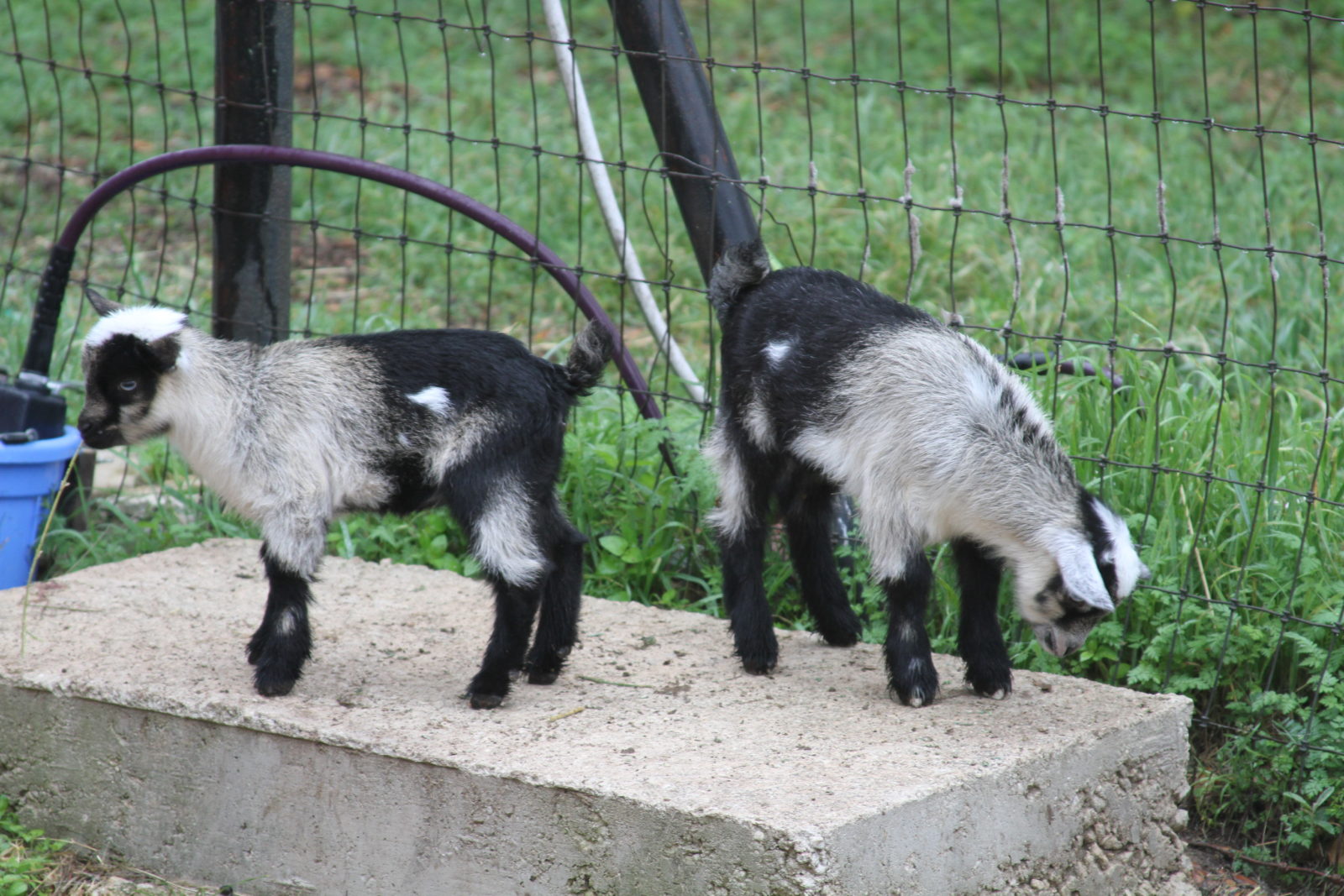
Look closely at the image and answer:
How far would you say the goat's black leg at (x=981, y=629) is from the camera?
407 cm

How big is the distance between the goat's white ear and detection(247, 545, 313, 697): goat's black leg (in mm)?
1988

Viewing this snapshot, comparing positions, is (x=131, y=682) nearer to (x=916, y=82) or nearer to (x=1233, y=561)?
(x=1233, y=561)

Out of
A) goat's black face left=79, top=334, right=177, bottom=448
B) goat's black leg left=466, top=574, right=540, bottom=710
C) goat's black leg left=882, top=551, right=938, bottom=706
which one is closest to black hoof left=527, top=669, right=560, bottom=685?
goat's black leg left=466, top=574, right=540, bottom=710

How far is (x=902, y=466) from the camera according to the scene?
3.84m

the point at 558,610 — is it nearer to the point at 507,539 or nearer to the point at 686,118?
the point at 507,539

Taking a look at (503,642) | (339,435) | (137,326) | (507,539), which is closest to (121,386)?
(137,326)

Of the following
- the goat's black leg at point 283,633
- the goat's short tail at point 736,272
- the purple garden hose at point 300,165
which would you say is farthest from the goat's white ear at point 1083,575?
the goat's black leg at point 283,633

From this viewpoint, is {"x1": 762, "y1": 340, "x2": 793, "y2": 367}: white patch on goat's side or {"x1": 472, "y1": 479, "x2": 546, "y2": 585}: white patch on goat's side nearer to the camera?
{"x1": 472, "y1": 479, "x2": 546, "y2": 585}: white patch on goat's side

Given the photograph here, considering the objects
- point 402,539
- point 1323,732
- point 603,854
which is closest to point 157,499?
point 402,539

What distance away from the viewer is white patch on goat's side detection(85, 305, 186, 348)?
378 cm

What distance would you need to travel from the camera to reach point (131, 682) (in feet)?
13.4

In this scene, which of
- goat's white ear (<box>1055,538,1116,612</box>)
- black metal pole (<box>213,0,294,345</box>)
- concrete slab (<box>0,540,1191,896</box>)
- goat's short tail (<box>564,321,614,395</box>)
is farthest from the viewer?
black metal pole (<box>213,0,294,345</box>)

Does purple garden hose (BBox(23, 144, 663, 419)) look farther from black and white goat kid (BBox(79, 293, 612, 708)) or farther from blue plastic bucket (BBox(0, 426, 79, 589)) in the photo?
black and white goat kid (BBox(79, 293, 612, 708))

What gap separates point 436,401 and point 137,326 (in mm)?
791
